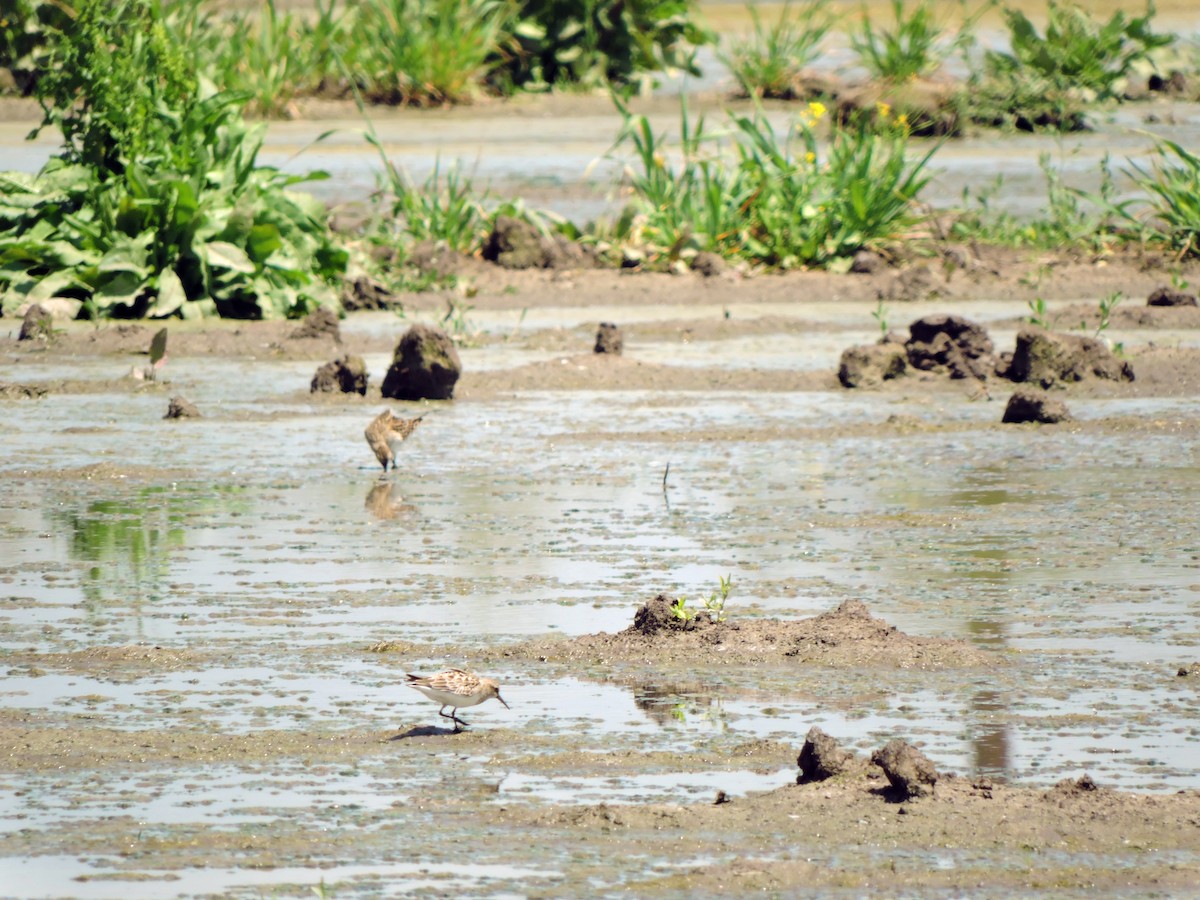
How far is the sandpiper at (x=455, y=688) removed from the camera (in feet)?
16.5

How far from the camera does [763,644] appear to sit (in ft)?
19.5

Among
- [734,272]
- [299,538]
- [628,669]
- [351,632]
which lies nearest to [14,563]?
[299,538]

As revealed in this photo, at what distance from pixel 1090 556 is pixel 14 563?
3582 millimetres

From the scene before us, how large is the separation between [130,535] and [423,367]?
10.3ft

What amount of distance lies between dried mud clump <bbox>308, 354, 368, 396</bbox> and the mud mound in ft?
16.8

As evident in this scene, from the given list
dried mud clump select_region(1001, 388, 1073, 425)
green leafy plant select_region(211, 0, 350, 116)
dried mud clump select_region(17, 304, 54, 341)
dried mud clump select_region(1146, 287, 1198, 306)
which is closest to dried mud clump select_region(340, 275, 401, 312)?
dried mud clump select_region(17, 304, 54, 341)

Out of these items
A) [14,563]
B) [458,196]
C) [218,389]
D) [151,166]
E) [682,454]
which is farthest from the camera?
[458,196]

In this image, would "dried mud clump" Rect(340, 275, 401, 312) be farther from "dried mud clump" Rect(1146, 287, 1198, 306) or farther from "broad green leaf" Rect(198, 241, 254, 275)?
"dried mud clump" Rect(1146, 287, 1198, 306)

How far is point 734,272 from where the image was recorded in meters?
→ 15.6

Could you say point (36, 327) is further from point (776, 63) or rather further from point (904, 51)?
point (776, 63)

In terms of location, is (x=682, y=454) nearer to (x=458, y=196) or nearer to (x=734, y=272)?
(x=734, y=272)

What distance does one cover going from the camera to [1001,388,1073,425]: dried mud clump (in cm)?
1012

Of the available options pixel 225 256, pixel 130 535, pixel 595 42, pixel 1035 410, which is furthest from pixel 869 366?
pixel 595 42

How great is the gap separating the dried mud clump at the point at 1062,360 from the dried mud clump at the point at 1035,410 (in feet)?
3.51
